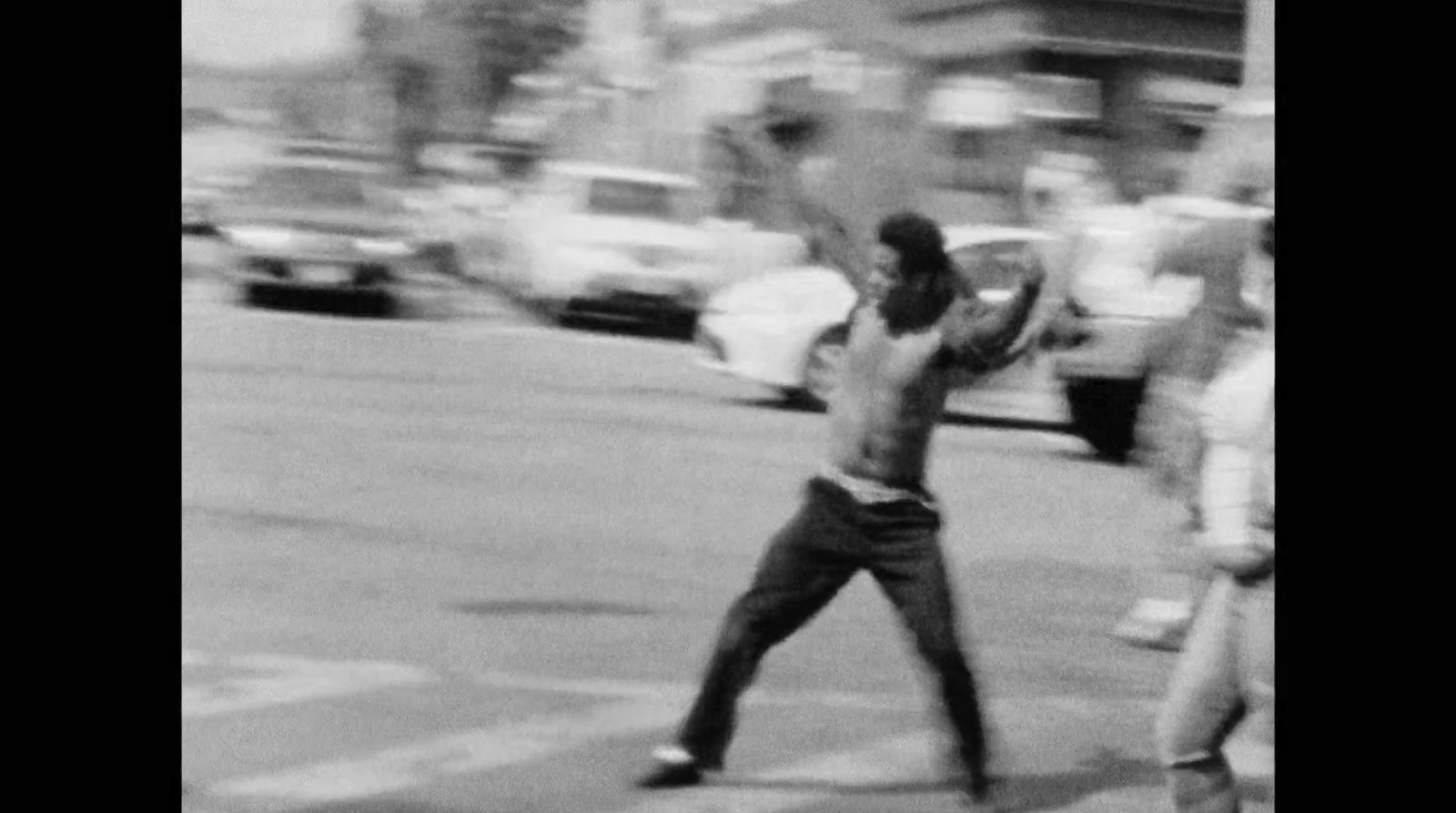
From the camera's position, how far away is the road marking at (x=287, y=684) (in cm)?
538

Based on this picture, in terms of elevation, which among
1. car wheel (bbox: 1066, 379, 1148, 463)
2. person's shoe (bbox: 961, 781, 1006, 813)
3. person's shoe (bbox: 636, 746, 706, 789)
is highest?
car wheel (bbox: 1066, 379, 1148, 463)

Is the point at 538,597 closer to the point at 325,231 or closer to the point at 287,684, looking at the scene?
the point at 287,684

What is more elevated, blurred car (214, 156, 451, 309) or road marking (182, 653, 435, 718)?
blurred car (214, 156, 451, 309)

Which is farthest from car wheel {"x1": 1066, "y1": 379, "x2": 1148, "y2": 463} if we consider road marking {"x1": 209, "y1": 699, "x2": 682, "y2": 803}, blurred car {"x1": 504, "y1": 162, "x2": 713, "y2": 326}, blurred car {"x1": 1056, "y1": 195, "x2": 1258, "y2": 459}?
road marking {"x1": 209, "y1": 699, "x2": 682, "y2": 803}

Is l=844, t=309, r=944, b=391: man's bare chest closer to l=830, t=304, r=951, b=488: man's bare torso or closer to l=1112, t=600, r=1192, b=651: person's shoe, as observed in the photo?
l=830, t=304, r=951, b=488: man's bare torso

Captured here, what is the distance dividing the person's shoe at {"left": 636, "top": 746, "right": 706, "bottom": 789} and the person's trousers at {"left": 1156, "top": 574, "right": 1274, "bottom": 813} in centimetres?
116

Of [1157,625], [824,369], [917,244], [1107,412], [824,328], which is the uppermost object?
[917,244]

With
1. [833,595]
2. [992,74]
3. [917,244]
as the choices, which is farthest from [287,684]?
[992,74]

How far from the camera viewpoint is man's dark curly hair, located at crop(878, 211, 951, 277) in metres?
5.33

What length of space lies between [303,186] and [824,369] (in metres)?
1.40

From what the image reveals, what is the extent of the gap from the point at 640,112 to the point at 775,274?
55 centimetres

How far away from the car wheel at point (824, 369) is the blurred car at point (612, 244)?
38 centimetres

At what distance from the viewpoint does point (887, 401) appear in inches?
211
